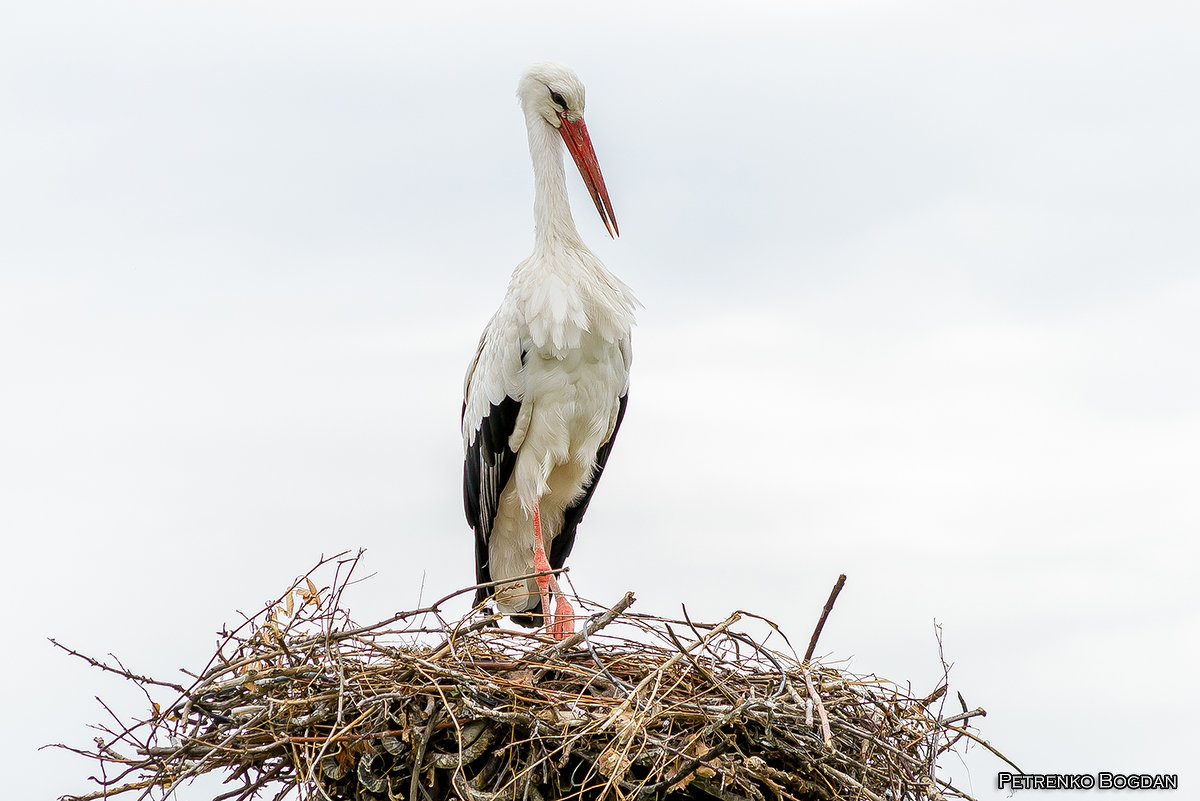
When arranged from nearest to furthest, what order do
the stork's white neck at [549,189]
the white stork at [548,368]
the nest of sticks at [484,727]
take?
1. the nest of sticks at [484,727]
2. the white stork at [548,368]
3. the stork's white neck at [549,189]

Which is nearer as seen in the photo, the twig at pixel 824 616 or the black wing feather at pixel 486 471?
the twig at pixel 824 616

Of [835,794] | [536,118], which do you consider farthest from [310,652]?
[536,118]

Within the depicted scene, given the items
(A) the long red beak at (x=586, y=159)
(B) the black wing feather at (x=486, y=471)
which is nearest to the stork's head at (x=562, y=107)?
(A) the long red beak at (x=586, y=159)

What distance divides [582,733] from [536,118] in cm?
329

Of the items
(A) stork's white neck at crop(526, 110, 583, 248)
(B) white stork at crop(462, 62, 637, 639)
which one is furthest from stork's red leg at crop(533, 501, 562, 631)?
(A) stork's white neck at crop(526, 110, 583, 248)

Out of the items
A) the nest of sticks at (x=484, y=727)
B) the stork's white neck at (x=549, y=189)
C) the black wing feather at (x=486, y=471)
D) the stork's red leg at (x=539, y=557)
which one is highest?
the stork's white neck at (x=549, y=189)

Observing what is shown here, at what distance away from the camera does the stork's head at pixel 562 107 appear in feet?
20.7

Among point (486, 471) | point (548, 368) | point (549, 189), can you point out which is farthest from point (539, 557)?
point (549, 189)

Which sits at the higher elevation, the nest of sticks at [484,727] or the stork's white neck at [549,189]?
the stork's white neck at [549,189]

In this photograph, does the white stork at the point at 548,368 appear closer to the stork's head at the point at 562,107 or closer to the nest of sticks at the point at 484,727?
the stork's head at the point at 562,107

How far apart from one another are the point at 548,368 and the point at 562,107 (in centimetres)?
122

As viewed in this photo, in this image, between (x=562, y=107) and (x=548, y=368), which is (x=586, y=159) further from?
(x=548, y=368)

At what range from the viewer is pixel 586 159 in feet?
20.8

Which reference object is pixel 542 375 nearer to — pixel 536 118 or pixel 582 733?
pixel 536 118
